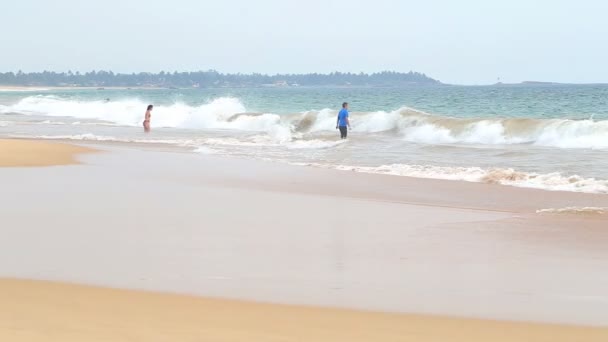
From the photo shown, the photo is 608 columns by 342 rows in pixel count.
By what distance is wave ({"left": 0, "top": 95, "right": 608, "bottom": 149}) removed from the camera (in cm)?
2445

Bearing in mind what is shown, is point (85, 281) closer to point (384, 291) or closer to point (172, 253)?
point (172, 253)

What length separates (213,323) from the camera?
4.61 metres

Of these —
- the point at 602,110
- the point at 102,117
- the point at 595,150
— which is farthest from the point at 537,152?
the point at 102,117

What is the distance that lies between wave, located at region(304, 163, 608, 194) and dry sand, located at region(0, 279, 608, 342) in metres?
8.46

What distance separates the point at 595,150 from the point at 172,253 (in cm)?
1658

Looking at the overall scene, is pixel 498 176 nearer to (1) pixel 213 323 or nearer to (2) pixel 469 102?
(1) pixel 213 323

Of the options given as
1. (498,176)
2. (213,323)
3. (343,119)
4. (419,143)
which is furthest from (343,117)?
(213,323)

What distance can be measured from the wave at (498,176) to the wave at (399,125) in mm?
8310

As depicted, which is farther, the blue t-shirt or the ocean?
the blue t-shirt

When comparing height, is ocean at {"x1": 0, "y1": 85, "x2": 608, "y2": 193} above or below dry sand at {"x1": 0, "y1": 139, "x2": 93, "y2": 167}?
below

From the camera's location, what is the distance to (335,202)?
10.4 meters

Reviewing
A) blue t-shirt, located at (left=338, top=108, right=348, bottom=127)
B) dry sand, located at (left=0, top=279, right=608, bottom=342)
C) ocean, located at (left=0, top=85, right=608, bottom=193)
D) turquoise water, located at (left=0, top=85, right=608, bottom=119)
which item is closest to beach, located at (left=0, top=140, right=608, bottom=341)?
dry sand, located at (left=0, top=279, right=608, bottom=342)

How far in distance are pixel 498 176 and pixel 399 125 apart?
18293 millimetres

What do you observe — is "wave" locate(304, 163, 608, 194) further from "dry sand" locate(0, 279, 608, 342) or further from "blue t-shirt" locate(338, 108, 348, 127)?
"blue t-shirt" locate(338, 108, 348, 127)
